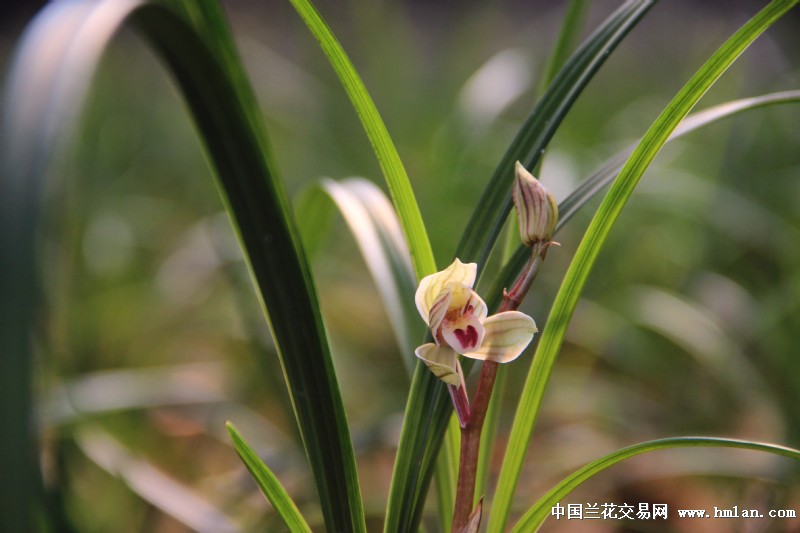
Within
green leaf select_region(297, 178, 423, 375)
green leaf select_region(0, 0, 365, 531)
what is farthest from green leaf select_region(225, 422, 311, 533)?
green leaf select_region(297, 178, 423, 375)

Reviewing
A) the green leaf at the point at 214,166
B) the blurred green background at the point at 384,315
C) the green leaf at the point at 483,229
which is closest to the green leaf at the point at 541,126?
the green leaf at the point at 483,229

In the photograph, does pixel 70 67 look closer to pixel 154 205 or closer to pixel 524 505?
pixel 524 505

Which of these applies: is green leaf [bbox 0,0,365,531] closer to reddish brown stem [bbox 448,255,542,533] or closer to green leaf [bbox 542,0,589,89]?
reddish brown stem [bbox 448,255,542,533]

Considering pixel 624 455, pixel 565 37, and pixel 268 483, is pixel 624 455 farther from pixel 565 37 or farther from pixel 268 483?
pixel 565 37

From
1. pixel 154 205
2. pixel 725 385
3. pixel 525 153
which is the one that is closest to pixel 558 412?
pixel 725 385

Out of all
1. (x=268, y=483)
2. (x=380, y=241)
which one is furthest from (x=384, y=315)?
(x=268, y=483)
